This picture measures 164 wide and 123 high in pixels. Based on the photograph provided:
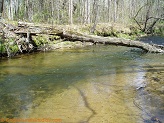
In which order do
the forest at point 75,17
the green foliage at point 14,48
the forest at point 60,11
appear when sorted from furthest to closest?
the forest at point 60,11 < the forest at point 75,17 < the green foliage at point 14,48

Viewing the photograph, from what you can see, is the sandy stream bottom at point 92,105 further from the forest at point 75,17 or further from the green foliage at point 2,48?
the green foliage at point 2,48

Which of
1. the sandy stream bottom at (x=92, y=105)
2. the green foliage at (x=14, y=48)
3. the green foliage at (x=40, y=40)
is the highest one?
the green foliage at (x=40, y=40)

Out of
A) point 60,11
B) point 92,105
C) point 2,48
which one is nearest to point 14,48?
point 2,48

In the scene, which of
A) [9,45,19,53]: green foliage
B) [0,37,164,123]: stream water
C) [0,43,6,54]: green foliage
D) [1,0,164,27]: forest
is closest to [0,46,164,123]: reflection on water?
[0,37,164,123]: stream water

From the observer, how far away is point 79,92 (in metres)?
8.26

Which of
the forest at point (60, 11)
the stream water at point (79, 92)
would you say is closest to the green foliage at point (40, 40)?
the stream water at point (79, 92)

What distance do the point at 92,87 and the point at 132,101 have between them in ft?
6.46

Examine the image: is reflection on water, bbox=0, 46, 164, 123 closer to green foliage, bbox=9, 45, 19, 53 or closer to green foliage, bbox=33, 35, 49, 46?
green foliage, bbox=9, 45, 19, 53

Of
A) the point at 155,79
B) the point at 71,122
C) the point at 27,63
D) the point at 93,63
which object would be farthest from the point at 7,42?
the point at 71,122

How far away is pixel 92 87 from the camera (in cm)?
891

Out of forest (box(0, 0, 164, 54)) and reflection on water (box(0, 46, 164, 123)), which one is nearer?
reflection on water (box(0, 46, 164, 123))

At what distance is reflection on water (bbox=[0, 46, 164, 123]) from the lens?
20.7ft

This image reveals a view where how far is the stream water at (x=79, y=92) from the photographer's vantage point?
6.29 metres

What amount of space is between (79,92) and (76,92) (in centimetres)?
10
